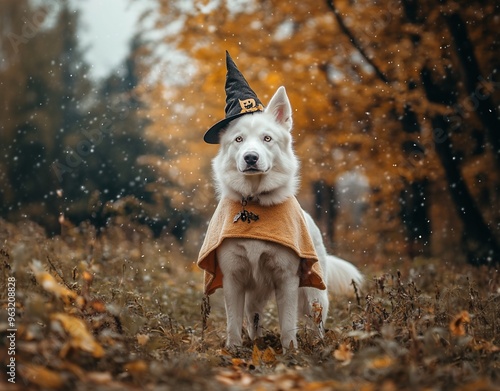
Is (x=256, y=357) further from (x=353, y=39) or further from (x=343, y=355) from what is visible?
(x=353, y=39)

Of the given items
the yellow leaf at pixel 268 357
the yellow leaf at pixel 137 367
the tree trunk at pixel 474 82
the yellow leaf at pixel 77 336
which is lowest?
the yellow leaf at pixel 268 357

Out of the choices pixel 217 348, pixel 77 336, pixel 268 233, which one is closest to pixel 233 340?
pixel 217 348

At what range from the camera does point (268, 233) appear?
4.00 meters

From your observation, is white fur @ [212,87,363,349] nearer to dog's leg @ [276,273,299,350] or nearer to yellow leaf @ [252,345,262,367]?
dog's leg @ [276,273,299,350]

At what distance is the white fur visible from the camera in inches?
159

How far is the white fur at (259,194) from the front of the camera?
13.3ft

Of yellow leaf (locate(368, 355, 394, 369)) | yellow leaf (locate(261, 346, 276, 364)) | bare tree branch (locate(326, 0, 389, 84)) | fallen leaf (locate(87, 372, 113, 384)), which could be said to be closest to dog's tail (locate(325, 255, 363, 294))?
yellow leaf (locate(261, 346, 276, 364))

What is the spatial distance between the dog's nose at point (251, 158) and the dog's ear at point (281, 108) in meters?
Result: 0.62

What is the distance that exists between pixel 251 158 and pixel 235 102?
0.68 meters

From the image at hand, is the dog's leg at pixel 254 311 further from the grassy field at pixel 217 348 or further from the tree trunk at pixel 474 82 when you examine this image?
the tree trunk at pixel 474 82

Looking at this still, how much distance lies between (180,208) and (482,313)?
32.6 ft

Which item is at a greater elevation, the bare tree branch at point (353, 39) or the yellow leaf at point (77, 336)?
the bare tree branch at point (353, 39)

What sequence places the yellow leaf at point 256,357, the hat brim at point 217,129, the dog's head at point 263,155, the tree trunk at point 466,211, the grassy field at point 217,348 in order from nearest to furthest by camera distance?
the grassy field at point 217,348 → the yellow leaf at point 256,357 → the dog's head at point 263,155 → the hat brim at point 217,129 → the tree trunk at point 466,211

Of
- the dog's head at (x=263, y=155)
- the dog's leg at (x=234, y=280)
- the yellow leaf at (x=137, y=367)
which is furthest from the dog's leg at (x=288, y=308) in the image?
the yellow leaf at (x=137, y=367)
